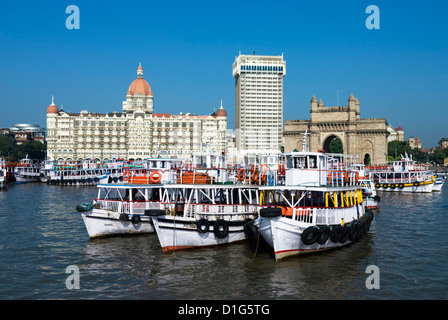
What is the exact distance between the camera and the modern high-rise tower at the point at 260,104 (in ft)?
609

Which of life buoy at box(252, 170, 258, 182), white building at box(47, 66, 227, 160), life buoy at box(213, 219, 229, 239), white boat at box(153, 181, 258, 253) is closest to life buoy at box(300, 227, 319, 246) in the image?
white boat at box(153, 181, 258, 253)

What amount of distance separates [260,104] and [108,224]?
533 ft

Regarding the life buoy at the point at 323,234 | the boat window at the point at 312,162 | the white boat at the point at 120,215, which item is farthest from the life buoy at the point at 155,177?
the life buoy at the point at 323,234

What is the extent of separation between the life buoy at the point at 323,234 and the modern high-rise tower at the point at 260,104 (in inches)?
6338

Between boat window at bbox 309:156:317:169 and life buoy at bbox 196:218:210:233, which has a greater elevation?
boat window at bbox 309:156:317:169

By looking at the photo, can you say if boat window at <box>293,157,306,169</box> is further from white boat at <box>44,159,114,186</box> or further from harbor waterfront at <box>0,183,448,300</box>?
white boat at <box>44,159,114,186</box>

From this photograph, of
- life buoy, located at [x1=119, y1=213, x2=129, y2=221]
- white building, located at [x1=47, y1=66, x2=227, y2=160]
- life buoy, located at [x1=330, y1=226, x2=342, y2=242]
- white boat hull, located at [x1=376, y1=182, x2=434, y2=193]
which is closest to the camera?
life buoy, located at [x1=330, y1=226, x2=342, y2=242]

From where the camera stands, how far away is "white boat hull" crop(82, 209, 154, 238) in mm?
28188

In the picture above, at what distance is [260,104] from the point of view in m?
187

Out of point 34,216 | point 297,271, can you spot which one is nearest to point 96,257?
point 297,271

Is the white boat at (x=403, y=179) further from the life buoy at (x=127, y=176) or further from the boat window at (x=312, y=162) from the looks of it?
the life buoy at (x=127, y=176)

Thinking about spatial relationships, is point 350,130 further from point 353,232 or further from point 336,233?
point 336,233
